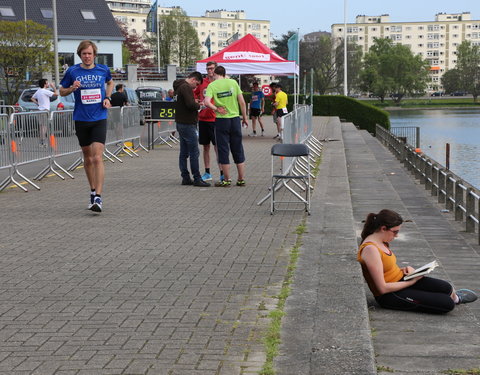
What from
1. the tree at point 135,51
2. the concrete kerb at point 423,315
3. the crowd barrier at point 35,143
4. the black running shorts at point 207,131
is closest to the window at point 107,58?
the tree at point 135,51

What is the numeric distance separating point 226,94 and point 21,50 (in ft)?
114

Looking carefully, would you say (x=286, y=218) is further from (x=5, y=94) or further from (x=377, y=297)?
(x=5, y=94)

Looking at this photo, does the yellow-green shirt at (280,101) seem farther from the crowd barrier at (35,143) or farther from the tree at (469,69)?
the tree at (469,69)

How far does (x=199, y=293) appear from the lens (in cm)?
627

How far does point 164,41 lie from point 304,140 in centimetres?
10773

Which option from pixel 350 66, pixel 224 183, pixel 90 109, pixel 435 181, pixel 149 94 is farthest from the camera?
pixel 350 66

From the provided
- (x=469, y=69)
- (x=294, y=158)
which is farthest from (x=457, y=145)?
(x=469, y=69)

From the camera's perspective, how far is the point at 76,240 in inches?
340

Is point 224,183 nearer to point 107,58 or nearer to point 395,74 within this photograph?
point 107,58

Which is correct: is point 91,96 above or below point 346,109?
above

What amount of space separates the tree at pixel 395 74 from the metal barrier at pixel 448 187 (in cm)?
11158

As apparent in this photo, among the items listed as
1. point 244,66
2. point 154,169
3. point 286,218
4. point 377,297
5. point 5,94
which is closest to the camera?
point 377,297

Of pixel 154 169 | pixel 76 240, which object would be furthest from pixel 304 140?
pixel 76 240

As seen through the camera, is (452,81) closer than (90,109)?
No
